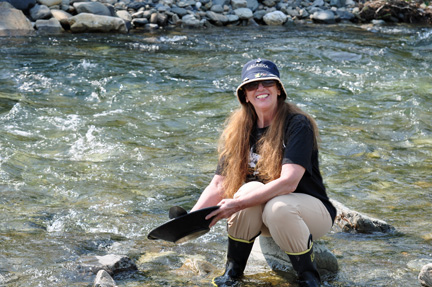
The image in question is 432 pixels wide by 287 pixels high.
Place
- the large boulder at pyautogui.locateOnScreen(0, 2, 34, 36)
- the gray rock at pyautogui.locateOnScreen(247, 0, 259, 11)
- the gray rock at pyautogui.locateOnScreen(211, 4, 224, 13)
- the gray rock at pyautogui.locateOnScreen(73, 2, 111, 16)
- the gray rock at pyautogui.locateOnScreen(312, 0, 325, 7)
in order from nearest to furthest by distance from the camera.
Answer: the large boulder at pyautogui.locateOnScreen(0, 2, 34, 36) < the gray rock at pyautogui.locateOnScreen(73, 2, 111, 16) < the gray rock at pyautogui.locateOnScreen(211, 4, 224, 13) < the gray rock at pyautogui.locateOnScreen(247, 0, 259, 11) < the gray rock at pyautogui.locateOnScreen(312, 0, 325, 7)

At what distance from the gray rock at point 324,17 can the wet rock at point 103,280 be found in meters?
16.5

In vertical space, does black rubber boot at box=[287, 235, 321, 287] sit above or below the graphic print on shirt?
below

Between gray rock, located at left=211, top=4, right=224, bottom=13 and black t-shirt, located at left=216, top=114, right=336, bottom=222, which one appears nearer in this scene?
black t-shirt, located at left=216, top=114, right=336, bottom=222

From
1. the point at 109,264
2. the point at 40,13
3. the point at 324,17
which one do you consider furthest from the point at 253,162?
the point at 324,17

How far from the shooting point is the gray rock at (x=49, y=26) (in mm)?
15133

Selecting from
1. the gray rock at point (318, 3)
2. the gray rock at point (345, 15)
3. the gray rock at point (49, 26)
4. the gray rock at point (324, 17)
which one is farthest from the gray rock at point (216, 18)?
the gray rock at point (49, 26)

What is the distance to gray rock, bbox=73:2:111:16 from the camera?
16.4 metres

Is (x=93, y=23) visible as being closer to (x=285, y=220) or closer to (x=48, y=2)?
(x=48, y=2)

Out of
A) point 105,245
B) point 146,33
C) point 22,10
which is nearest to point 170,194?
point 105,245

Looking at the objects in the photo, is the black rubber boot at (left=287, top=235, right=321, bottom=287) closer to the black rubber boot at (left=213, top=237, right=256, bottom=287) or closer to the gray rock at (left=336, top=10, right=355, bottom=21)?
the black rubber boot at (left=213, top=237, right=256, bottom=287)

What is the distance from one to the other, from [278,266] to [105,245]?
4.47 feet

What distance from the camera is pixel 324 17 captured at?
61.9ft

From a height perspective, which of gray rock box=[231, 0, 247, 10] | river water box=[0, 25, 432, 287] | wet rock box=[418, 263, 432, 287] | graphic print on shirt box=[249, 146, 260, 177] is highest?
graphic print on shirt box=[249, 146, 260, 177]

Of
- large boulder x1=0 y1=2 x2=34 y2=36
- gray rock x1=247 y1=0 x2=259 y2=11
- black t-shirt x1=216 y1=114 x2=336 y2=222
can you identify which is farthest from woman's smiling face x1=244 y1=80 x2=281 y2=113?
gray rock x1=247 y1=0 x2=259 y2=11
